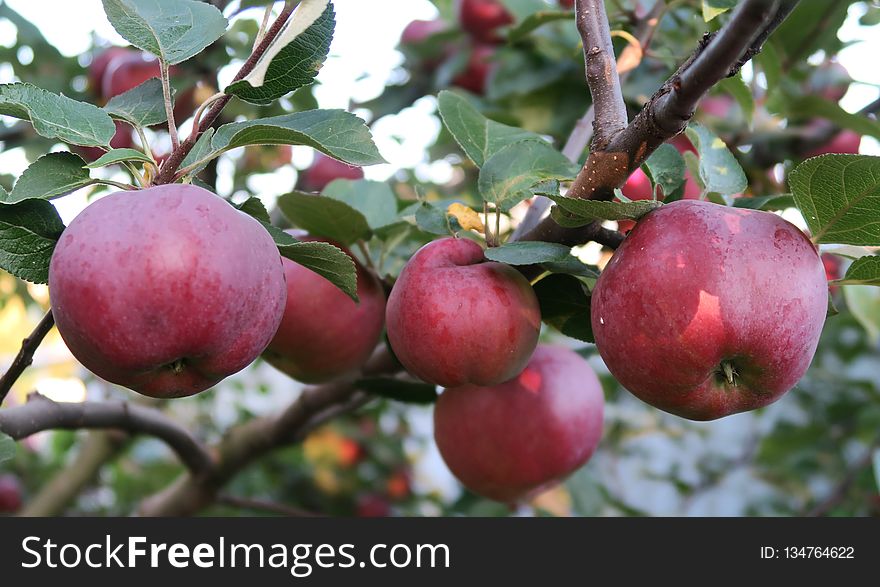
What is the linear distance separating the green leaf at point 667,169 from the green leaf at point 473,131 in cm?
9

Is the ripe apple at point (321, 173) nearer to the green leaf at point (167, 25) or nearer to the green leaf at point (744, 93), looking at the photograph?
the green leaf at point (744, 93)

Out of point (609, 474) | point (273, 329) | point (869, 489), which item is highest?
point (273, 329)

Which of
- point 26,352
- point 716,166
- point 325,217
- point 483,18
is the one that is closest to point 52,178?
point 26,352

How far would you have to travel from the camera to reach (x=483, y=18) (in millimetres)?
1486

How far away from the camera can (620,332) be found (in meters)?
0.50

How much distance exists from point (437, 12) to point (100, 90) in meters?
0.76

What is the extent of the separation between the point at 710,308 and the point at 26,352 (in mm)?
491

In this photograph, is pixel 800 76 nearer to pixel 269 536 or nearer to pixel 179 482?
pixel 269 536

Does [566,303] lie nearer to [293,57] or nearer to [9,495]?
[293,57]

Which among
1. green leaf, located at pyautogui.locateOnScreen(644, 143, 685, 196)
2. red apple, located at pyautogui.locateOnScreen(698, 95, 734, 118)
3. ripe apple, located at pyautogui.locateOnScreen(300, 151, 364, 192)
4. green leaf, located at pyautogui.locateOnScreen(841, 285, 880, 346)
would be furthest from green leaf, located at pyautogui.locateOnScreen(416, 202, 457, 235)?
ripe apple, located at pyautogui.locateOnScreen(300, 151, 364, 192)

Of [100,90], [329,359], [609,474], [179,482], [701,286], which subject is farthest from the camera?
[609,474]

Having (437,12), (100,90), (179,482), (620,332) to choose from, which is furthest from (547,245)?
(437,12)

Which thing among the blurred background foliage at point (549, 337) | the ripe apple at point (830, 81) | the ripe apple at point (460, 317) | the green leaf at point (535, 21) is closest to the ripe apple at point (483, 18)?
the blurred background foliage at point (549, 337)

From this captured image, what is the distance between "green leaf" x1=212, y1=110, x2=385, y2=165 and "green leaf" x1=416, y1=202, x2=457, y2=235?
133 millimetres
